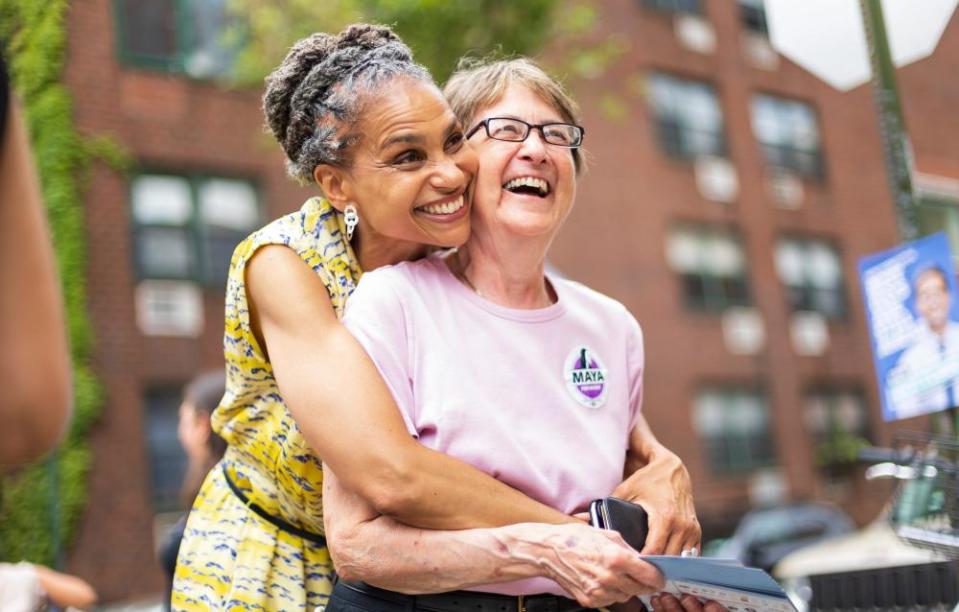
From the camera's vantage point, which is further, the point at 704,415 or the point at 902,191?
the point at 704,415

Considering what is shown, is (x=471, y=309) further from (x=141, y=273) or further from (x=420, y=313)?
(x=141, y=273)

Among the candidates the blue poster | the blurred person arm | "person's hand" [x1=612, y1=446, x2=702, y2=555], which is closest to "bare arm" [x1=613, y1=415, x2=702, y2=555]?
"person's hand" [x1=612, y1=446, x2=702, y2=555]

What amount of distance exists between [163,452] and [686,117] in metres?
12.4

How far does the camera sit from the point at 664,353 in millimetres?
20594

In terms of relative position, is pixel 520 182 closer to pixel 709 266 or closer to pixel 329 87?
pixel 329 87

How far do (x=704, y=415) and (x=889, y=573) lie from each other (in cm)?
1818

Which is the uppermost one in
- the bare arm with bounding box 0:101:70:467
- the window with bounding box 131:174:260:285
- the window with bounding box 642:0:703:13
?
the window with bounding box 642:0:703:13

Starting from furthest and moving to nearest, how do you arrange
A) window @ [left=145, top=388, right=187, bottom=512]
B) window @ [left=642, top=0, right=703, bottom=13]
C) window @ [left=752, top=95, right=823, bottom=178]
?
window @ [left=752, top=95, right=823, bottom=178] < window @ [left=642, top=0, right=703, bottom=13] < window @ [left=145, top=388, right=187, bottom=512]

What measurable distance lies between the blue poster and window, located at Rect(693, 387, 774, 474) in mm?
17482

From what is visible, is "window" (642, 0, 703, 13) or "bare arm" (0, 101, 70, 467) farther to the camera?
"window" (642, 0, 703, 13)

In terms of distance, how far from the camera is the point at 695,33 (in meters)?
22.6

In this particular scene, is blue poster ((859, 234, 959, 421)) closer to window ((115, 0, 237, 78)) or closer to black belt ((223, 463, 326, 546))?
black belt ((223, 463, 326, 546))

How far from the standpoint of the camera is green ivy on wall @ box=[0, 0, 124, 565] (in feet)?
42.6

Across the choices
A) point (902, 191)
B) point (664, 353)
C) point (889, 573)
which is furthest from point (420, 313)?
point (664, 353)
